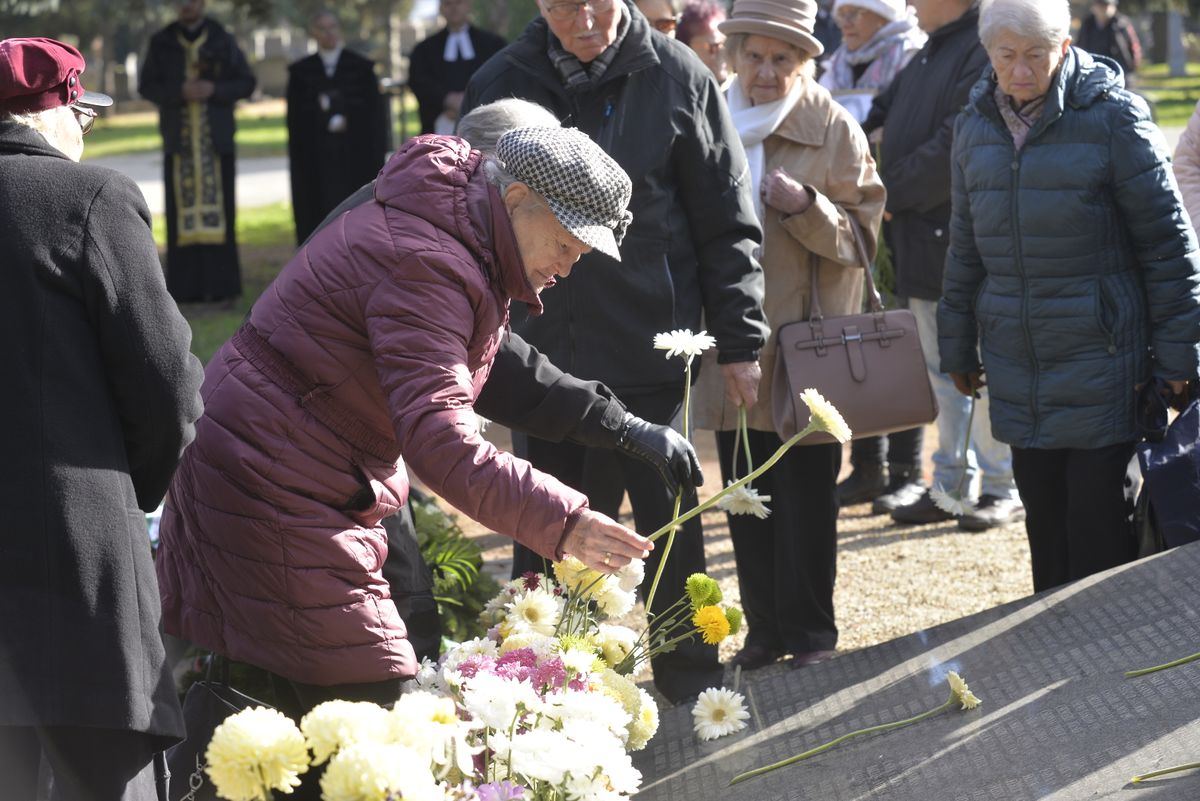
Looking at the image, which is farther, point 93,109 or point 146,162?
point 146,162

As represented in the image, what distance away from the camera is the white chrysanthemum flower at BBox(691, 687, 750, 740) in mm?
3145

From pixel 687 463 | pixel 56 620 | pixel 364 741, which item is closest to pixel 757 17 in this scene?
pixel 687 463

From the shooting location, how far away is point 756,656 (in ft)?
15.1

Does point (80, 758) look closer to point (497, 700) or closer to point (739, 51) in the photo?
point (497, 700)

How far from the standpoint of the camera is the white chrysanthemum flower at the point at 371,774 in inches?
68.3

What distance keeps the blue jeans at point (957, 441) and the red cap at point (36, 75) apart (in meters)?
4.07

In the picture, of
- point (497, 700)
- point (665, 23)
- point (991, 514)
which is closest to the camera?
point (497, 700)

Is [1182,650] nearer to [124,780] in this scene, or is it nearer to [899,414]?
[899,414]

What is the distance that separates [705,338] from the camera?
3090 mm

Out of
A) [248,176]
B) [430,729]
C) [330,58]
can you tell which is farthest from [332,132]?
[248,176]

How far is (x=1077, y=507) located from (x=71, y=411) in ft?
9.17

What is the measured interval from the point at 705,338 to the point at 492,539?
11.2 feet

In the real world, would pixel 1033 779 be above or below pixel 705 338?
below

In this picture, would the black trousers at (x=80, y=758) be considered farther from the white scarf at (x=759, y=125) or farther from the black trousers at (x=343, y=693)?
the white scarf at (x=759, y=125)
